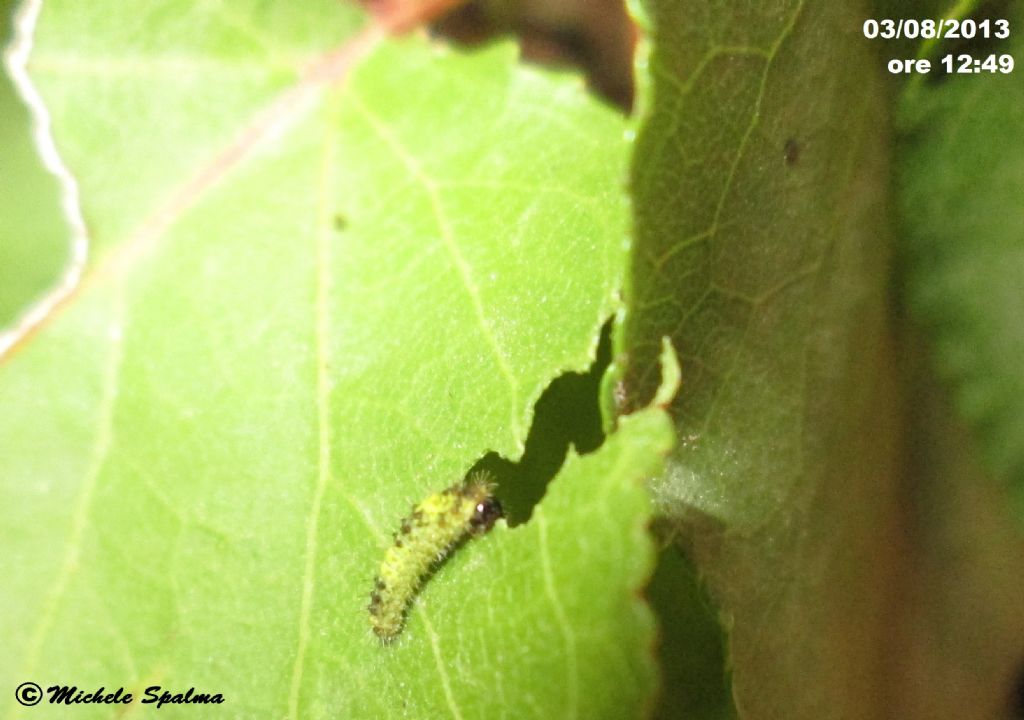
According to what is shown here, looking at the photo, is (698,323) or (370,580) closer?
(698,323)

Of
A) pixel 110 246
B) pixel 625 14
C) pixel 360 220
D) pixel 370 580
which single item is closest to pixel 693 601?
pixel 370 580

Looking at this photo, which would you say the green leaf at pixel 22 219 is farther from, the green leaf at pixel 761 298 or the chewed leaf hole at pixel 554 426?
the green leaf at pixel 761 298

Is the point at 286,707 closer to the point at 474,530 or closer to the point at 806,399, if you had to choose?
the point at 474,530

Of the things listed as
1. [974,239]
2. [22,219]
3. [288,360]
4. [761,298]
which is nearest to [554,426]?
[761,298]

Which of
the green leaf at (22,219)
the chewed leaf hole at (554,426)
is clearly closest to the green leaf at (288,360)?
the chewed leaf hole at (554,426)

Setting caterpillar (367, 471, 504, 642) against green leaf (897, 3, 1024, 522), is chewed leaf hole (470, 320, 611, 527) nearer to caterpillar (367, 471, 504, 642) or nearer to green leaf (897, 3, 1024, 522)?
caterpillar (367, 471, 504, 642)

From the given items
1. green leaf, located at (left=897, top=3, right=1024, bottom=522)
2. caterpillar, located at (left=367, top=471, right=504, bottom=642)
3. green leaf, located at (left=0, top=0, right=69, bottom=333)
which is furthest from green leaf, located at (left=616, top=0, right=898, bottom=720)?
green leaf, located at (left=0, top=0, right=69, bottom=333)
